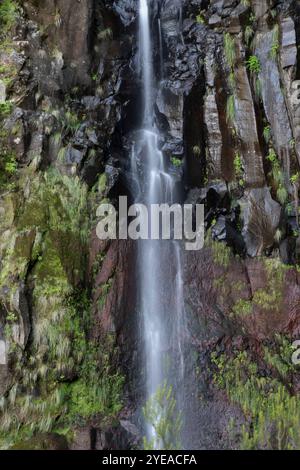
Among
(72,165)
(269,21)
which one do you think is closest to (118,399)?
(72,165)

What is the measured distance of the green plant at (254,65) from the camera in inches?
372

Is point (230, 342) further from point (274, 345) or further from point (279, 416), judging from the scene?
point (279, 416)

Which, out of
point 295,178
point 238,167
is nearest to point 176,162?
point 238,167

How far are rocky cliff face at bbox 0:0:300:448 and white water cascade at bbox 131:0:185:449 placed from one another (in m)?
0.28

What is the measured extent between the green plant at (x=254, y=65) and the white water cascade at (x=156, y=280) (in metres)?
2.36

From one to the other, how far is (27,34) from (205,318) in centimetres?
721

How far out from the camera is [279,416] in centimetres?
590

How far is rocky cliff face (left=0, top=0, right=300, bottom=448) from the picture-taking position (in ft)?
21.3

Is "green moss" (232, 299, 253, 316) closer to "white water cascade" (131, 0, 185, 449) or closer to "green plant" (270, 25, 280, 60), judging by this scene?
"white water cascade" (131, 0, 185, 449)

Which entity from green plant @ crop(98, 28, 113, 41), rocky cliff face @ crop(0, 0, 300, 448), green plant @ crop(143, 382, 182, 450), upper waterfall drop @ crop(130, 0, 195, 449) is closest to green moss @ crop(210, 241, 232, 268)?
rocky cliff face @ crop(0, 0, 300, 448)

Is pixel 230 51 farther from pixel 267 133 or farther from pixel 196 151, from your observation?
pixel 196 151
